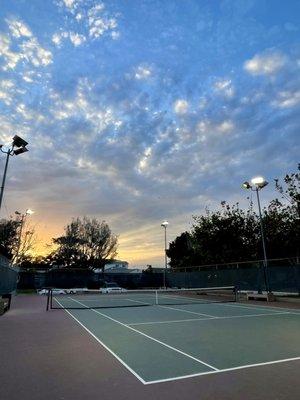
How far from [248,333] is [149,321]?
4.75 meters

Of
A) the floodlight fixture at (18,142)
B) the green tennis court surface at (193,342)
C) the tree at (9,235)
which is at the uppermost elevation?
the tree at (9,235)

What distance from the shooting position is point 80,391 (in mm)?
6211

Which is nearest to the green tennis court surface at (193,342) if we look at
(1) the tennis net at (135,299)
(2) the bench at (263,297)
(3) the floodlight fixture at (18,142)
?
(1) the tennis net at (135,299)

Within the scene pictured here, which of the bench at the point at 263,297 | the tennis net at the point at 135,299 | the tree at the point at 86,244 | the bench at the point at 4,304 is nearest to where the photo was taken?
the bench at the point at 4,304

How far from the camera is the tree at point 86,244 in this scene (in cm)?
7619

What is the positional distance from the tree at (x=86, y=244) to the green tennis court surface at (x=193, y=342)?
60449 millimetres

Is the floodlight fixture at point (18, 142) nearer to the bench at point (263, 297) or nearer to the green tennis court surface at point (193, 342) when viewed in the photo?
the green tennis court surface at point (193, 342)

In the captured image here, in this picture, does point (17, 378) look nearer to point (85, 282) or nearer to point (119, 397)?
point (119, 397)

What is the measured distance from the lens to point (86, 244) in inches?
3027

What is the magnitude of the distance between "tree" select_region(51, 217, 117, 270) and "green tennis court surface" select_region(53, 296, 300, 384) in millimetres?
60449

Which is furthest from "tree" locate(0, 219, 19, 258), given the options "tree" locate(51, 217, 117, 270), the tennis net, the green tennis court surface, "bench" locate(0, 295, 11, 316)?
the green tennis court surface

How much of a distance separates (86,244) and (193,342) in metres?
68.2

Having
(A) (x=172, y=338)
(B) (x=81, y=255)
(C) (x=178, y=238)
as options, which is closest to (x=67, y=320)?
(A) (x=172, y=338)

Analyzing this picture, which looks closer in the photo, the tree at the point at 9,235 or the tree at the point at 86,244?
the tree at the point at 9,235
